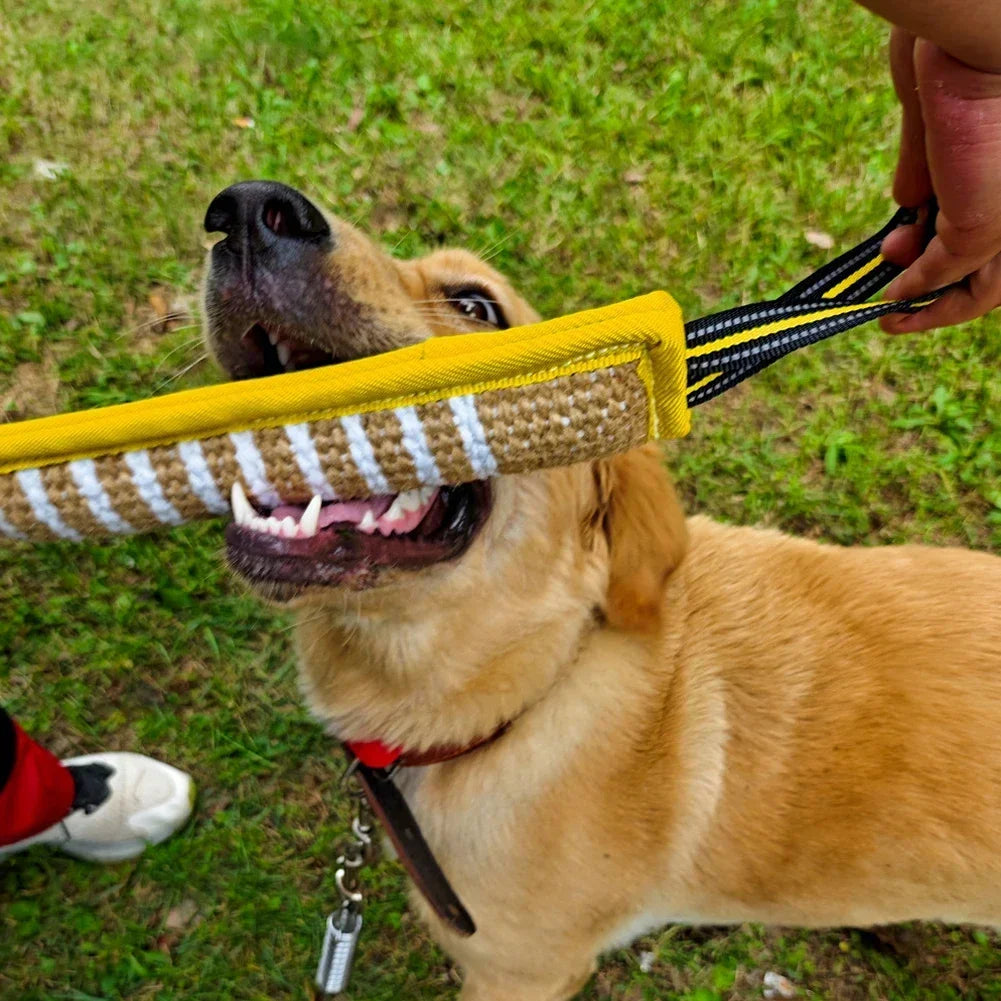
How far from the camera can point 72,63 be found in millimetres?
4031

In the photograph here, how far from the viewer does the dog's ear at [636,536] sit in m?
1.95

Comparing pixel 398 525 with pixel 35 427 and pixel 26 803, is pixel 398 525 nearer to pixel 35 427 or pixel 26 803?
pixel 35 427

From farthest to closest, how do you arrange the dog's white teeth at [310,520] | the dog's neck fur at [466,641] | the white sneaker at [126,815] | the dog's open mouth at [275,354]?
1. the white sneaker at [126,815]
2. the dog's neck fur at [466,641]
3. the dog's open mouth at [275,354]
4. the dog's white teeth at [310,520]

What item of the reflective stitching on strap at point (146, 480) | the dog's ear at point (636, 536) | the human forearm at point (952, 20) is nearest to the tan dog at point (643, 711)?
the dog's ear at point (636, 536)

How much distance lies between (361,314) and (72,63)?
3610 mm

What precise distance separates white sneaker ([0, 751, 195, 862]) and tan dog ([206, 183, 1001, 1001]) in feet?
4.10

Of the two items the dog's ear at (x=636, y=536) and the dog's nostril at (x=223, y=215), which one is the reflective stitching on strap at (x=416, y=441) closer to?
the dog's nostril at (x=223, y=215)

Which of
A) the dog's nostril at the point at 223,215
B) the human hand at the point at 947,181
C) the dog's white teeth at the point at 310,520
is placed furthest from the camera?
the dog's nostril at the point at 223,215

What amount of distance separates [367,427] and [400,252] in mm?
2832

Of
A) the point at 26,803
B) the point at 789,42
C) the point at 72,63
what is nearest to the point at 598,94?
the point at 789,42

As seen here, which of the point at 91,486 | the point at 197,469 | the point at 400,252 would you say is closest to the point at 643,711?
the point at 197,469

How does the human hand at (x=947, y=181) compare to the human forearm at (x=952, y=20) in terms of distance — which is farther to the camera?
the human hand at (x=947, y=181)

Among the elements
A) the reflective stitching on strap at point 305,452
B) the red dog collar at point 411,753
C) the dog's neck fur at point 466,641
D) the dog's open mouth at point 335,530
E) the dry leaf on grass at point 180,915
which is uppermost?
the reflective stitching on strap at point 305,452

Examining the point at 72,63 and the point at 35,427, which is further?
the point at 72,63
